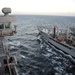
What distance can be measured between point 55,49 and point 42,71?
1373cm

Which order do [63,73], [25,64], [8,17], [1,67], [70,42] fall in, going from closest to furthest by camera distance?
[1,67], [8,17], [63,73], [25,64], [70,42]

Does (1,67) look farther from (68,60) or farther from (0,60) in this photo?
(68,60)

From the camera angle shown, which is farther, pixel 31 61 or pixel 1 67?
pixel 31 61

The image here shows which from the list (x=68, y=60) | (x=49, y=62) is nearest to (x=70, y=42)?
(x=68, y=60)

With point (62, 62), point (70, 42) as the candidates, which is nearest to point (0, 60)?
point (62, 62)

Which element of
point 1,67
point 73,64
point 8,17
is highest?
point 8,17

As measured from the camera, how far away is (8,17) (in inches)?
783

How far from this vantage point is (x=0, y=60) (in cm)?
2019

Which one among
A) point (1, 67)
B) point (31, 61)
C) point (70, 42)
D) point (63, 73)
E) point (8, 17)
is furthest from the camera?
point (70, 42)

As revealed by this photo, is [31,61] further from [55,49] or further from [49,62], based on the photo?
[55,49]

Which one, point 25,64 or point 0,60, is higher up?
point 0,60

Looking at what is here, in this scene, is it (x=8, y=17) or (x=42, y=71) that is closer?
(x=8, y=17)

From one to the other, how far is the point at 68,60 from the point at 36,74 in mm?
9807

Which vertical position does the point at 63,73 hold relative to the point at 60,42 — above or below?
below
